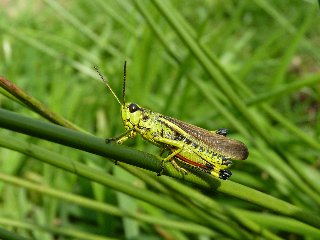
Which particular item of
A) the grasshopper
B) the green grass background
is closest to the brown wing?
the grasshopper

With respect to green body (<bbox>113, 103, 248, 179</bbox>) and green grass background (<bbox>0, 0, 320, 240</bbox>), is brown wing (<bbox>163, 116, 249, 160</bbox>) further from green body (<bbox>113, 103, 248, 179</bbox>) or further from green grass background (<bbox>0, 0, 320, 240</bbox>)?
green grass background (<bbox>0, 0, 320, 240</bbox>)

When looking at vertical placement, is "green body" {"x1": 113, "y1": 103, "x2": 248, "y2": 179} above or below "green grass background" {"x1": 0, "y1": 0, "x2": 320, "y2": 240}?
below

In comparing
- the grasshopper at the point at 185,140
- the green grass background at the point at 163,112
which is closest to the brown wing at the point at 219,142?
the grasshopper at the point at 185,140

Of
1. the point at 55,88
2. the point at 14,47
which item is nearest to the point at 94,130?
the point at 55,88

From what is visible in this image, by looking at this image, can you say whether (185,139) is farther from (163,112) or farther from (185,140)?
(163,112)

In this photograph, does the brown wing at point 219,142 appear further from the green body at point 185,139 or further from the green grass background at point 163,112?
the green grass background at point 163,112

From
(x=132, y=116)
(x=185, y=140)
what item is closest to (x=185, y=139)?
(x=185, y=140)

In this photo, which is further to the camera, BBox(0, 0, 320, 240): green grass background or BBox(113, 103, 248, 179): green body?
BBox(113, 103, 248, 179): green body
